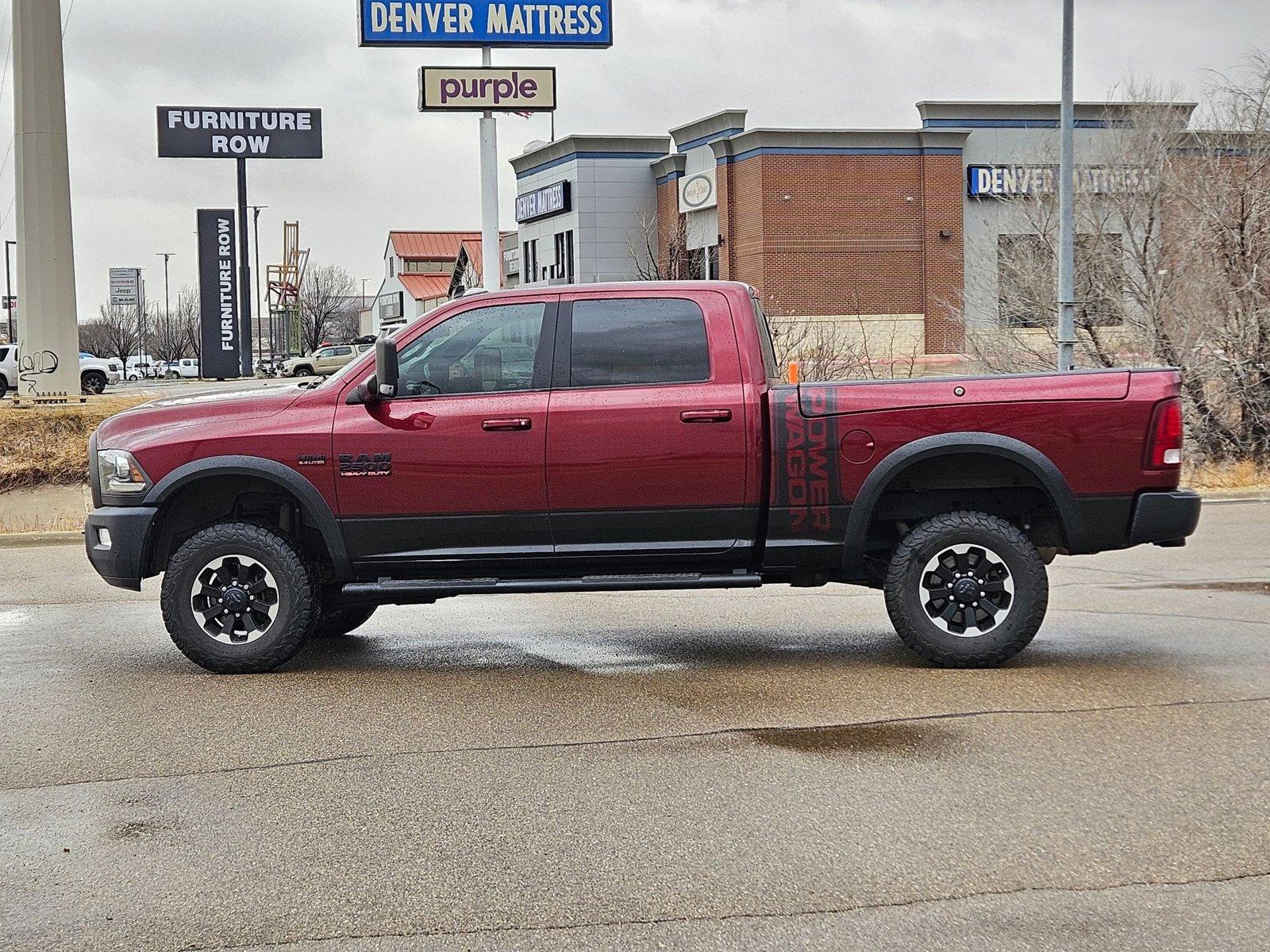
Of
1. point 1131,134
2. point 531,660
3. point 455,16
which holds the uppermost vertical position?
point 455,16

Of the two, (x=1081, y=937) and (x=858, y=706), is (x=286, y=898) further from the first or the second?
(x=858, y=706)

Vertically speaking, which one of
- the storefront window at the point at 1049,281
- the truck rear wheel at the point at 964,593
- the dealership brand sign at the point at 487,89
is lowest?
the truck rear wheel at the point at 964,593

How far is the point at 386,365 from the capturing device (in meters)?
7.70

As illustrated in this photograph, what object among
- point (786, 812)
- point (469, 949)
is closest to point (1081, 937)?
point (786, 812)

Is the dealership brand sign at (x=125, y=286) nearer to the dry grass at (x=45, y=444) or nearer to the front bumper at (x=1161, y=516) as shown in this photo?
the dry grass at (x=45, y=444)

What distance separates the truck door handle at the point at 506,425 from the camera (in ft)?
25.7

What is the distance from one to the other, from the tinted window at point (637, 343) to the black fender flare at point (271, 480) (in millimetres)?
1508

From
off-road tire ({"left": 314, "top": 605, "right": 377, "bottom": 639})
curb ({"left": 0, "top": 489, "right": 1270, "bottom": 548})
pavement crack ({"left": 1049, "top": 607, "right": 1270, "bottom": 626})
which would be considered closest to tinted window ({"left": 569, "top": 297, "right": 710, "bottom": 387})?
off-road tire ({"left": 314, "top": 605, "right": 377, "bottom": 639})

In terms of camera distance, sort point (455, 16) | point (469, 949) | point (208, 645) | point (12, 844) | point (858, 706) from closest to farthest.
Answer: point (469, 949), point (12, 844), point (858, 706), point (208, 645), point (455, 16)

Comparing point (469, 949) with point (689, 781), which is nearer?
point (469, 949)

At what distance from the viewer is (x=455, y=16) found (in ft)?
92.0

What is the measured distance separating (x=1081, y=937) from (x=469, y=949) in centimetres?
173

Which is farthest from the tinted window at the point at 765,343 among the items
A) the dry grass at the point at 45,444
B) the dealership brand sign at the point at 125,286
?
the dealership brand sign at the point at 125,286

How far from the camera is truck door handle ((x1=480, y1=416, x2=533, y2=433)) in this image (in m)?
7.82
